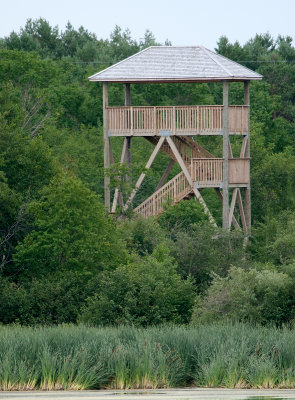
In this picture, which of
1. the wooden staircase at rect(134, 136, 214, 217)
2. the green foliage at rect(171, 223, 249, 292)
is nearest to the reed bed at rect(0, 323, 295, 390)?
the green foliage at rect(171, 223, 249, 292)

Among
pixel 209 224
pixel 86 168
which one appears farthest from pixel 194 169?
pixel 86 168

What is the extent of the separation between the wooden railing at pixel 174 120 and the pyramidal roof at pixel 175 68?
114 centimetres

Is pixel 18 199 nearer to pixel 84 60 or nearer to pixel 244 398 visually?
pixel 244 398

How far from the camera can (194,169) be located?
4284 cm

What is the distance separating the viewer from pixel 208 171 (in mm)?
43125

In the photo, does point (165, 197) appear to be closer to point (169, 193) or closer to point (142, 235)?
point (169, 193)

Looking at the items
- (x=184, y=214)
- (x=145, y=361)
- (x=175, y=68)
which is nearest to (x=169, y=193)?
(x=184, y=214)

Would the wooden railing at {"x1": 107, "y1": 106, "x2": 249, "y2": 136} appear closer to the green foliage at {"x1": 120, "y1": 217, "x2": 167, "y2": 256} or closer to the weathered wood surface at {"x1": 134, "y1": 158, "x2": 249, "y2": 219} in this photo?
the weathered wood surface at {"x1": 134, "y1": 158, "x2": 249, "y2": 219}

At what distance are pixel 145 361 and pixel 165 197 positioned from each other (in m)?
21.1

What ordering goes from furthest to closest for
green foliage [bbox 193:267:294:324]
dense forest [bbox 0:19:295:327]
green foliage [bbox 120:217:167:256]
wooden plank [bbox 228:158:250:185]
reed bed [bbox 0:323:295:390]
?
wooden plank [bbox 228:158:250:185], green foliage [bbox 120:217:167:256], dense forest [bbox 0:19:295:327], green foliage [bbox 193:267:294:324], reed bed [bbox 0:323:295:390]

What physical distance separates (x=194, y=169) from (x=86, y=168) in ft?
35.6

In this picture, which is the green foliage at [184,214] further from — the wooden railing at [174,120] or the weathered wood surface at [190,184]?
the wooden railing at [174,120]

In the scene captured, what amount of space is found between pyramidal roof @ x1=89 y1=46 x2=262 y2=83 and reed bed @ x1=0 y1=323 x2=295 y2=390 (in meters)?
19.6

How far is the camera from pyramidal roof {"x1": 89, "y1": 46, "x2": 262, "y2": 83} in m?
42.6
